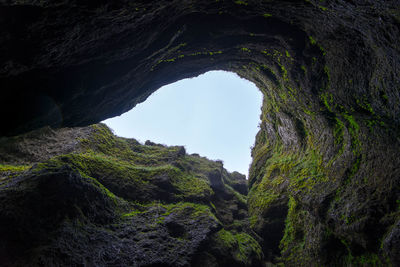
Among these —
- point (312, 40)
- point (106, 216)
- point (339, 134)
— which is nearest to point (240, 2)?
point (312, 40)

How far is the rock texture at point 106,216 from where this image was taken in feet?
19.2

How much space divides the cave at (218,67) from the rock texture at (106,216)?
53mm

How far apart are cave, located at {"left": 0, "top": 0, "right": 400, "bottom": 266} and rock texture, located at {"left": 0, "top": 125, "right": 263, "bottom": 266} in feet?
0.17

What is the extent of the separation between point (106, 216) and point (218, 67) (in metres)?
9.45

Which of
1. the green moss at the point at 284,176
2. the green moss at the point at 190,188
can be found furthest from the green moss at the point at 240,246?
the green moss at the point at 190,188

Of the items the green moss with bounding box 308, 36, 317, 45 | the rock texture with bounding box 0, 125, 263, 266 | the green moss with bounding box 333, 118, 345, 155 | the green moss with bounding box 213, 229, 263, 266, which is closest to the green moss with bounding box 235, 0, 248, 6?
the green moss with bounding box 308, 36, 317, 45

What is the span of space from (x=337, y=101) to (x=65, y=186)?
396 inches

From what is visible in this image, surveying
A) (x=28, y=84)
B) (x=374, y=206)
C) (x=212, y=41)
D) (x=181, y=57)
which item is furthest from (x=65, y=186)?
(x=374, y=206)

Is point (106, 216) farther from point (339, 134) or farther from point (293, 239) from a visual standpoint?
point (339, 134)

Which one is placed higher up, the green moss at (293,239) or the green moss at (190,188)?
the green moss at (190,188)

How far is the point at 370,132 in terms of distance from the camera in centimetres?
683

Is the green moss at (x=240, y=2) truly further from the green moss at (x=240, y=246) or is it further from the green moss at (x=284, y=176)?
the green moss at (x=240, y=246)

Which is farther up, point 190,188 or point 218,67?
point 218,67

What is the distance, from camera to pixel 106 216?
324 inches
